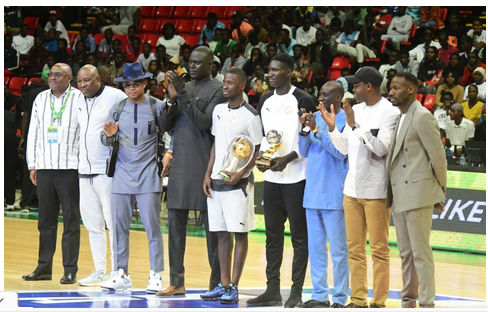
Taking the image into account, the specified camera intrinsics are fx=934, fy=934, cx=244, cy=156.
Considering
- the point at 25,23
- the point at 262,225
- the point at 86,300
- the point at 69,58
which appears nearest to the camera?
the point at 86,300

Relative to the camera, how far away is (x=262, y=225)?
47.1ft

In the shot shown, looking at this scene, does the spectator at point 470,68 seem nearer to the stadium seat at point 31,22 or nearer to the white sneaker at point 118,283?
the white sneaker at point 118,283

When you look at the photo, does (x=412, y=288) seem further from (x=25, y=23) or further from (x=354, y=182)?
(x=25, y=23)

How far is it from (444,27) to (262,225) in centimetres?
800

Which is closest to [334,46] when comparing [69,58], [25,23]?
[69,58]

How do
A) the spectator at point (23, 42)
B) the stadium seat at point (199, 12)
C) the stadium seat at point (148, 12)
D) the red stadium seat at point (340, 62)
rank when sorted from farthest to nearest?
the stadium seat at point (148, 12)
the stadium seat at point (199, 12)
the spectator at point (23, 42)
the red stadium seat at point (340, 62)

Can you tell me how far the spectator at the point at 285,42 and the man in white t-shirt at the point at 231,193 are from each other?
444 inches

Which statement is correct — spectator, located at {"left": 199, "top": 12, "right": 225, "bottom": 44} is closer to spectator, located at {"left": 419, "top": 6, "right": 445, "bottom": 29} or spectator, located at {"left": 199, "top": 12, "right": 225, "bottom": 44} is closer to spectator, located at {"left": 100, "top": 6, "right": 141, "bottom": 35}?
spectator, located at {"left": 100, "top": 6, "right": 141, "bottom": 35}

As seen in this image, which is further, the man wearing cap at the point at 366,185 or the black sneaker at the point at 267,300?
the black sneaker at the point at 267,300

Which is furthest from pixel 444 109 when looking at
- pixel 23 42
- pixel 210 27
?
pixel 23 42

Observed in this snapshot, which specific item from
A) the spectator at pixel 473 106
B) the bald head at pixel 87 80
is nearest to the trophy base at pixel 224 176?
the bald head at pixel 87 80

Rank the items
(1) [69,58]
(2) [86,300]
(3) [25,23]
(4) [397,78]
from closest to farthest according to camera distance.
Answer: (4) [397,78], (2) [86,300], (1) [69,58], (3) [25,23]

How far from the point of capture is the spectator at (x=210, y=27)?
21625 millimetres

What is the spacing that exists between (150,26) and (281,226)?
1636cm
